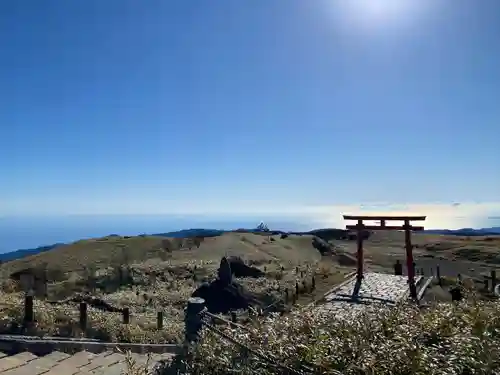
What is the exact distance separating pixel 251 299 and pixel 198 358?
10.3 metres

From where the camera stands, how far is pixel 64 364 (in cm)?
768

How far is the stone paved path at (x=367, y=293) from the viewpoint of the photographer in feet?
44.6

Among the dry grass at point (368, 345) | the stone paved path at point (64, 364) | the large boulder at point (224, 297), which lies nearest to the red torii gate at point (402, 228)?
the large boulder at point (224, 297)

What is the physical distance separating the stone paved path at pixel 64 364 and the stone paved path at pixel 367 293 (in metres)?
6.04

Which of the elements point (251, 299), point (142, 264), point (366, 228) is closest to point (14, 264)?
point (142, 264)

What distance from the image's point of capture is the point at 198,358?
607cm

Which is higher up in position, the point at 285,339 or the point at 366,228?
the point at 366,228

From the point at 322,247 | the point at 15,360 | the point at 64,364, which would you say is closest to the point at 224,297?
the point at 64,364

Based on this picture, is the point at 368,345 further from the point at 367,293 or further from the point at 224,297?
the point at 367,293

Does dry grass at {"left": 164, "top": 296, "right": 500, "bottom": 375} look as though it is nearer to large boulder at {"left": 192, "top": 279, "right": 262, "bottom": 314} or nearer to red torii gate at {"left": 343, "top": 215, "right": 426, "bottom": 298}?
large boulder at {"left": 192, "top": 279, "right": 262, "bottom": 314}

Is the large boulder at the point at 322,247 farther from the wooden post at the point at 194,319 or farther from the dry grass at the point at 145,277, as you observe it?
the wooden post at the point at 194,319

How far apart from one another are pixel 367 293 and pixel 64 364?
10.9m

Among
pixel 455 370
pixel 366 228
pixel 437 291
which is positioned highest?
pixel 366 228

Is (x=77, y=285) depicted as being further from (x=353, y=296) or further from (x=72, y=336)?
(x=353, y=296)
